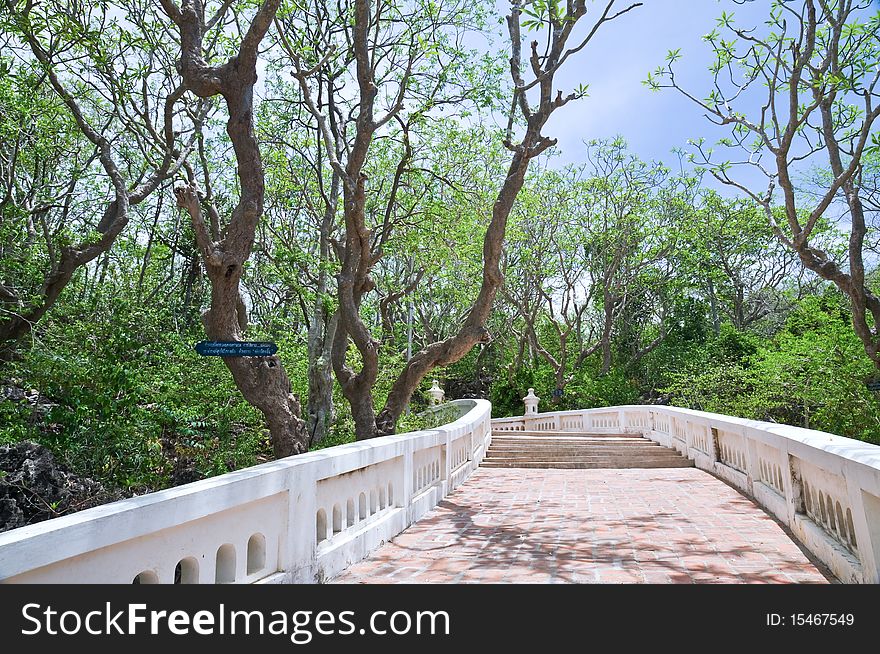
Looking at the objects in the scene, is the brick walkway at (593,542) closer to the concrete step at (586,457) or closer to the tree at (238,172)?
the tree at (238,172)

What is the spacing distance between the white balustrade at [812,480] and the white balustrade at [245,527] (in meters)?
3.35

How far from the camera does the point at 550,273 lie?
26641 mm

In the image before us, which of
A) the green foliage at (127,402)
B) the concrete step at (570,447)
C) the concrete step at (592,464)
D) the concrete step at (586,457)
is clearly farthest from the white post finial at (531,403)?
the green foliage at (127,402)

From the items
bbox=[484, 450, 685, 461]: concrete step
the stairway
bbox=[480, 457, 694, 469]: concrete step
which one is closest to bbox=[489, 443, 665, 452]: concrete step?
the stairway

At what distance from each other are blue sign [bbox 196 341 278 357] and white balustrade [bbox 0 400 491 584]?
5.57 ft

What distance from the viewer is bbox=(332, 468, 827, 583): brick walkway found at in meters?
4.62

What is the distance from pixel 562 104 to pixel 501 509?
551 centimetres

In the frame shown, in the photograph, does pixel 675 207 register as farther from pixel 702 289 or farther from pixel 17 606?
pixel 17 606

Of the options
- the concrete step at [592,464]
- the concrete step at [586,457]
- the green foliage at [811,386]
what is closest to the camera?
the concrete step at [592,464]

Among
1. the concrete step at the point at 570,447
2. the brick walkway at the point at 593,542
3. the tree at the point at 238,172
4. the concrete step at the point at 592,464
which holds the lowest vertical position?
the concrete step at the point at 592,464

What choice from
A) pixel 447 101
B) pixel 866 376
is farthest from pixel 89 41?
pixel 866 376

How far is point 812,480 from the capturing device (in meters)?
5.35

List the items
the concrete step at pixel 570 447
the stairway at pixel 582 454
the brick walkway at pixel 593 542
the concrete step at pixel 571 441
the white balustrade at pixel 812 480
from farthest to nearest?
the concrete step at pixel 571 441 → the concrete step at pixel 570 447 → the stairway at pixel 582 454 → the brick walkway at pixel 593 542 → the white balustrade at pixel 812 480

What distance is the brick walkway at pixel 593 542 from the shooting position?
15.1 feet
